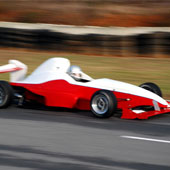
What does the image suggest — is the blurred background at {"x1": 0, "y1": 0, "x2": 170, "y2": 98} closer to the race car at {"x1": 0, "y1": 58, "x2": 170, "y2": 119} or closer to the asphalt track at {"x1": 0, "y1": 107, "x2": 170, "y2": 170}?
the race car at {"x1": 0, "y1": 58, "x2": 170, "y2": 119}

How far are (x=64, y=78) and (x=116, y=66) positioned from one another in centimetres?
642

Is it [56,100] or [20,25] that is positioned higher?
[20,25]

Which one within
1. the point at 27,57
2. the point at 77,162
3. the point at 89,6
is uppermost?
the point at 89,6

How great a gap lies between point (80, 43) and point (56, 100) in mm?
7886

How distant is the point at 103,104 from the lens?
8.02 metres

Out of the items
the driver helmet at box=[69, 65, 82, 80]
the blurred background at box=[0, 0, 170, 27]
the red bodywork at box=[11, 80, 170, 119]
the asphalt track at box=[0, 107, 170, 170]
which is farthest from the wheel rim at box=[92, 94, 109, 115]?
the blurred background at box=[0, 0, 170, 27]

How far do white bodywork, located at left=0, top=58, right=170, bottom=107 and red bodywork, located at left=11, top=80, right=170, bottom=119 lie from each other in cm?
→ 8

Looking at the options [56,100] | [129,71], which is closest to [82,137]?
[56,100]

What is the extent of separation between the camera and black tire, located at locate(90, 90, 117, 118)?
25.6 feet

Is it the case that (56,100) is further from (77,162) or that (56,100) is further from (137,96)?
(77,162)

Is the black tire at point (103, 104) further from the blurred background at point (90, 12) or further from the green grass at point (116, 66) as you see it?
the blurred background at point (90, 12)

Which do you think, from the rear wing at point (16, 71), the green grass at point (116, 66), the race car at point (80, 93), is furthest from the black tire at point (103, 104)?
the green grass at point (116, 66)

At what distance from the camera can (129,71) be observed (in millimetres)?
14148

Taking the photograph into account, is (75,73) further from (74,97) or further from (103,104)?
(103,104)
